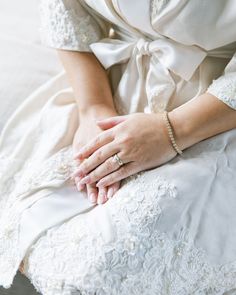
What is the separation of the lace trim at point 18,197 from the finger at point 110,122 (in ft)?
0.31

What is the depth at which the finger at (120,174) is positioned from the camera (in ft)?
3.46

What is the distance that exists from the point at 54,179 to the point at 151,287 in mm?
281

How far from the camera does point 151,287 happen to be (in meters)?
0.98

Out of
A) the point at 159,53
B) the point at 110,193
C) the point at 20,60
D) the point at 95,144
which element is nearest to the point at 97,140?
the point at 95,144

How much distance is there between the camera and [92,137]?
3.75 feet

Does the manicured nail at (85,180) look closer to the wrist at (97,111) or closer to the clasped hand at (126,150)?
the clasped hand at (126,150)

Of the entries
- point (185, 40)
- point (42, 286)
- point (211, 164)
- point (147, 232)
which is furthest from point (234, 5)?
point (42, 286)

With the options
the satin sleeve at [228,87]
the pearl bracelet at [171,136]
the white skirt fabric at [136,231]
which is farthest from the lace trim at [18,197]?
the satin sleeve at [228,87]

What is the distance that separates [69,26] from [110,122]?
0.83 feet

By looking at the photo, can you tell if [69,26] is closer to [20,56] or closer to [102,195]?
[20,56]

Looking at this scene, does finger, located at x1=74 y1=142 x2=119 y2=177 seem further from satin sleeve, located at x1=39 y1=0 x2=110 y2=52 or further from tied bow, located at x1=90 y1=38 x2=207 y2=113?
satin sleeve, located at x1=39 y1=0 x2=110 y2=52

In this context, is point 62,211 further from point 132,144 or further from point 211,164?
point 211,164

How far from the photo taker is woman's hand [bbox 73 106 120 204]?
1061 millimetres

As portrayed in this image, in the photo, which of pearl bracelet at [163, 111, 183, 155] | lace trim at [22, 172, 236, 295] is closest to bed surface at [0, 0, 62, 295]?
lace trim at [22, 172, 236, 295]
